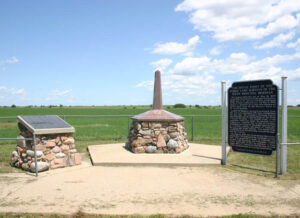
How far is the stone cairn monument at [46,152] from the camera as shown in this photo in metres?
6.56

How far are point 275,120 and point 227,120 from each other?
142 centimetres

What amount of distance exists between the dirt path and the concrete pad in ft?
1.30

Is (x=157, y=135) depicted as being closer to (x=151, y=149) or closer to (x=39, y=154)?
(x=151, y=149)

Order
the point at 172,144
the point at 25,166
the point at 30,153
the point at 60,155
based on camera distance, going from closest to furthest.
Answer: the point at 30,153 → the point at 25,166 → the point at 60,155 → the point at 172,144

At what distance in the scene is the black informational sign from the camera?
619 centimetres

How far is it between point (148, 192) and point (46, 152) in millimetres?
3366

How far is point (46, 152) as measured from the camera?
21.9 feet

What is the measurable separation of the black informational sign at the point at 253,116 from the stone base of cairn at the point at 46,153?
4.71 meters

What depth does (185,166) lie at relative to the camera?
276 inches

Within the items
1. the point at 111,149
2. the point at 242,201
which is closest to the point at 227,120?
the point at 242,201

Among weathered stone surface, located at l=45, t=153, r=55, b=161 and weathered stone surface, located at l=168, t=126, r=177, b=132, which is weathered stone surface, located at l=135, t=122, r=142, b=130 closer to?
weathered stone surface, located at l=168, t=126, r=177, b=132

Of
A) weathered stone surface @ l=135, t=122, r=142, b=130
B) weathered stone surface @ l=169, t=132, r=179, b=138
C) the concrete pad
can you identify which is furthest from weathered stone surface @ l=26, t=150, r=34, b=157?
weathered stone surface @ l=169, t=132, r=179, b=138

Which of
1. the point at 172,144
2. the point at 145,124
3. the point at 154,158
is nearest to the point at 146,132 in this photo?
the point at 145,124

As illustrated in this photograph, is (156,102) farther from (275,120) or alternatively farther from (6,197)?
(6,197)
